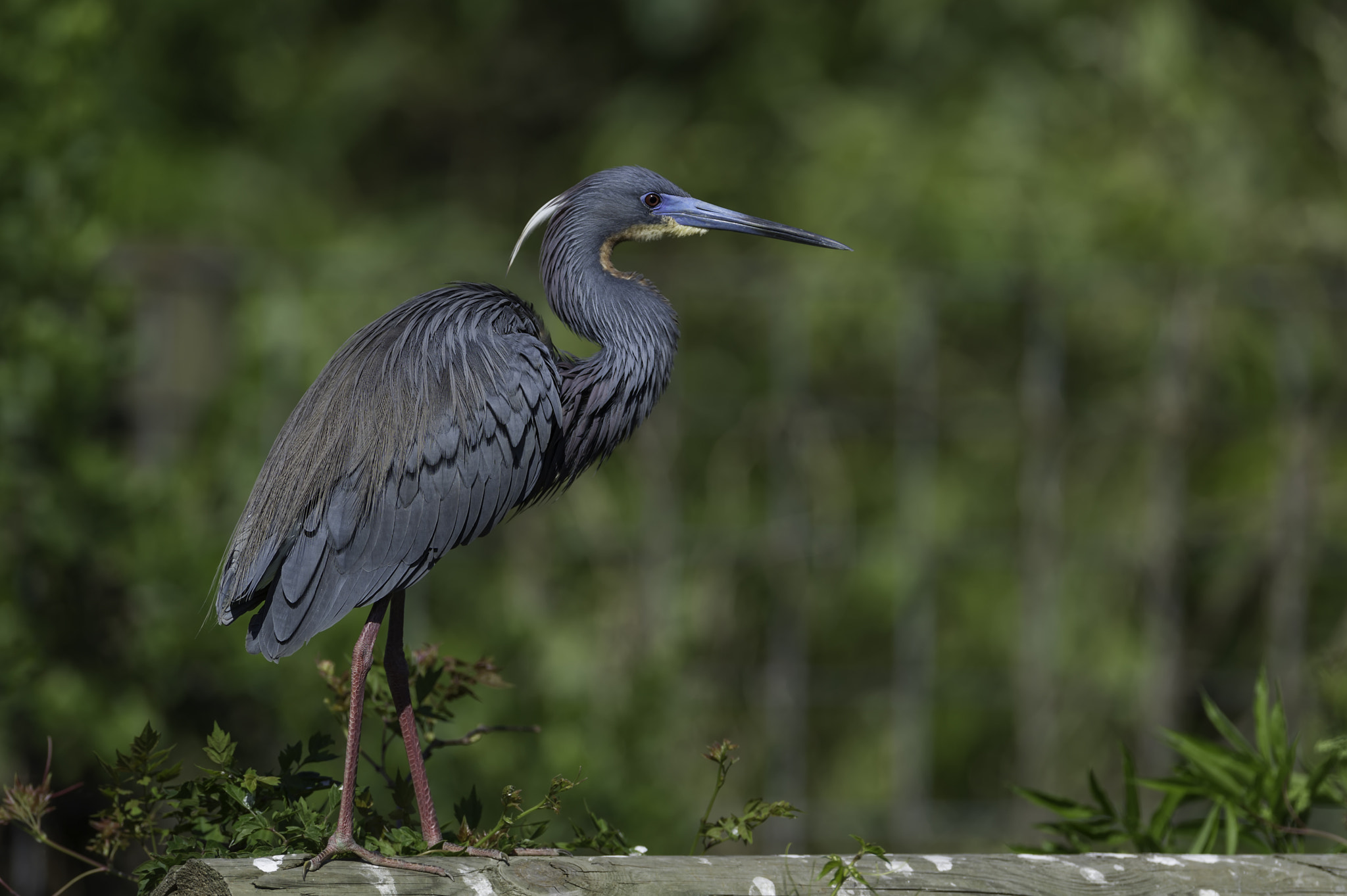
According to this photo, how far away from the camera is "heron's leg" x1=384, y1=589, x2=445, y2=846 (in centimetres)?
328

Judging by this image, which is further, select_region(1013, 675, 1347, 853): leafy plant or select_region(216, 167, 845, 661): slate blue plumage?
select_region(1013, 675, 1347, 853): leafy plant

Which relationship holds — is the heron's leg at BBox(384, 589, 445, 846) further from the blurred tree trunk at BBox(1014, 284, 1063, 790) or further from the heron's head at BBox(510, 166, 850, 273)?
the blurred tree trunk at BBox(1014, 284, 1063, 790)

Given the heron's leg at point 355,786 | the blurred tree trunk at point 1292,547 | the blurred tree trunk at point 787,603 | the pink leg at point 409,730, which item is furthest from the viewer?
the blurred tree trunk at point 787,603

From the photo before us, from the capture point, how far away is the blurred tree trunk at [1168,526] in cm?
766

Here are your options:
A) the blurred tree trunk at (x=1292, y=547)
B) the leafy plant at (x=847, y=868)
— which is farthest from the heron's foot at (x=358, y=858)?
the blurred tree trunk at (x=1292, y=547)

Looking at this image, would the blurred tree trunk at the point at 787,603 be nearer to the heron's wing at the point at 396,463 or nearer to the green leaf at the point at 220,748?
the heron's wing at the point at 396,463

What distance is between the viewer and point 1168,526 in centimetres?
776

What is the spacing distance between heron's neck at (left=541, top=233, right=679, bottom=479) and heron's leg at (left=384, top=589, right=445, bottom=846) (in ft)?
2.17

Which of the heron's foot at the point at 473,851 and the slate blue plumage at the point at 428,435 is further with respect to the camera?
the slate blue plumage at the point at 428,435

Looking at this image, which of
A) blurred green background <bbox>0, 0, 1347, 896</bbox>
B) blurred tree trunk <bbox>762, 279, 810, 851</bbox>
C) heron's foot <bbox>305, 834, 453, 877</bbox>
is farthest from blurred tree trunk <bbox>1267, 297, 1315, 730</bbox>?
heron's foot <bbox>305, 834, 453, 877</bbox>

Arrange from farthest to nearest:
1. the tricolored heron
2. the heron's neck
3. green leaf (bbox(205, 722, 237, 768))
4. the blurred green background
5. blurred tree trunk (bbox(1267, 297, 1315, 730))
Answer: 1. blurred tree trunk (bbox(1267, 297, 1315, 730))
2. the blurred green background
3. the heron's neck
4. the tricolored heron
5. green leaf (bbox(205, 722, 237, 768))

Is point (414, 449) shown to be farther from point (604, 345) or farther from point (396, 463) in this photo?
point (604, 345)

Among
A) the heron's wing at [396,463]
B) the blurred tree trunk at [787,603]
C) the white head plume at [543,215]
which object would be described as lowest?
the blurred tree trunk at [787,603]

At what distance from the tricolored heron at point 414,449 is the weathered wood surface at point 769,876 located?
39cm
